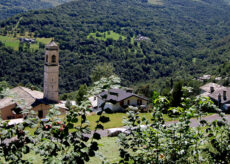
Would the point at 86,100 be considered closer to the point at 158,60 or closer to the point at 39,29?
the point at 158,60

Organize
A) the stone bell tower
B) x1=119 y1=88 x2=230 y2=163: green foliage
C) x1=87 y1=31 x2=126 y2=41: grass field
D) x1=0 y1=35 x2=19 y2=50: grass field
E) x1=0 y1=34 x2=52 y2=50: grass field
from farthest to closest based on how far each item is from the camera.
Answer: x1=87 y1=31 x2=126 y2=41: grass field
x1=0 y1=34 x2=52 y2=50: grass field
x1=0 y1=35 x2=19 y2=50: grass field
the stone bell tower
x1=119 y1=88 x2=230 y2=163: green foliage

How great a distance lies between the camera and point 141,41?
15762 cm

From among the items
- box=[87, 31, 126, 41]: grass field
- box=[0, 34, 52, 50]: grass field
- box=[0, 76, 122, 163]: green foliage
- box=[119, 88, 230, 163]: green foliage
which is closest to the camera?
box=[0, 76, 122, 163]: green foliage

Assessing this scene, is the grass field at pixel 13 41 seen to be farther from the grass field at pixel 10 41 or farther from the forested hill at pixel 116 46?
the forested hill at pixel 116 46

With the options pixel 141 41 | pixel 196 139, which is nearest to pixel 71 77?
pixel 141 41

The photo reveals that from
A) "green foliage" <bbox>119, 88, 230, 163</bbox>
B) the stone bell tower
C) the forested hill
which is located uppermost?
"green foliage" <bbox>119, 88, 230, 163</bbox>

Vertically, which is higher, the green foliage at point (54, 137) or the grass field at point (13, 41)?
the green foliage at point (54, 137)

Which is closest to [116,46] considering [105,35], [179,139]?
[105,35]

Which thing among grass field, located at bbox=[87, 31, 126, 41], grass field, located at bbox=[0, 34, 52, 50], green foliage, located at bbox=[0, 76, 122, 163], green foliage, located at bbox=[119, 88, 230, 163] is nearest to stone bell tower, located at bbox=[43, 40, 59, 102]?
green foliage, located at bbox=[119, 88, 230, 163]

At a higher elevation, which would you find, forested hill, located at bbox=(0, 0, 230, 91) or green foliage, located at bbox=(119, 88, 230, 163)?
green foliage, located at bbox=(119, 88, 230, 163)

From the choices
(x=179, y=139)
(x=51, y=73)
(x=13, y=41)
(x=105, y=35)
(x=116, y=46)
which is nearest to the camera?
(x=179, y=139)

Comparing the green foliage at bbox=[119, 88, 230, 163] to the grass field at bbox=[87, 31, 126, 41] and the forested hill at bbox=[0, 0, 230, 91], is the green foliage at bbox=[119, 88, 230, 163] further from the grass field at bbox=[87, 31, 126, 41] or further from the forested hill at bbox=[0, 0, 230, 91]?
the grass field at bbox=[87, 31, 126, 41]

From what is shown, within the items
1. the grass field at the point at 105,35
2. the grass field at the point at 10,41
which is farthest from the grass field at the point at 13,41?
the grass field at the point at 105,35

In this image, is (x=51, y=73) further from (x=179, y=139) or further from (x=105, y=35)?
(x=105, y=35)
